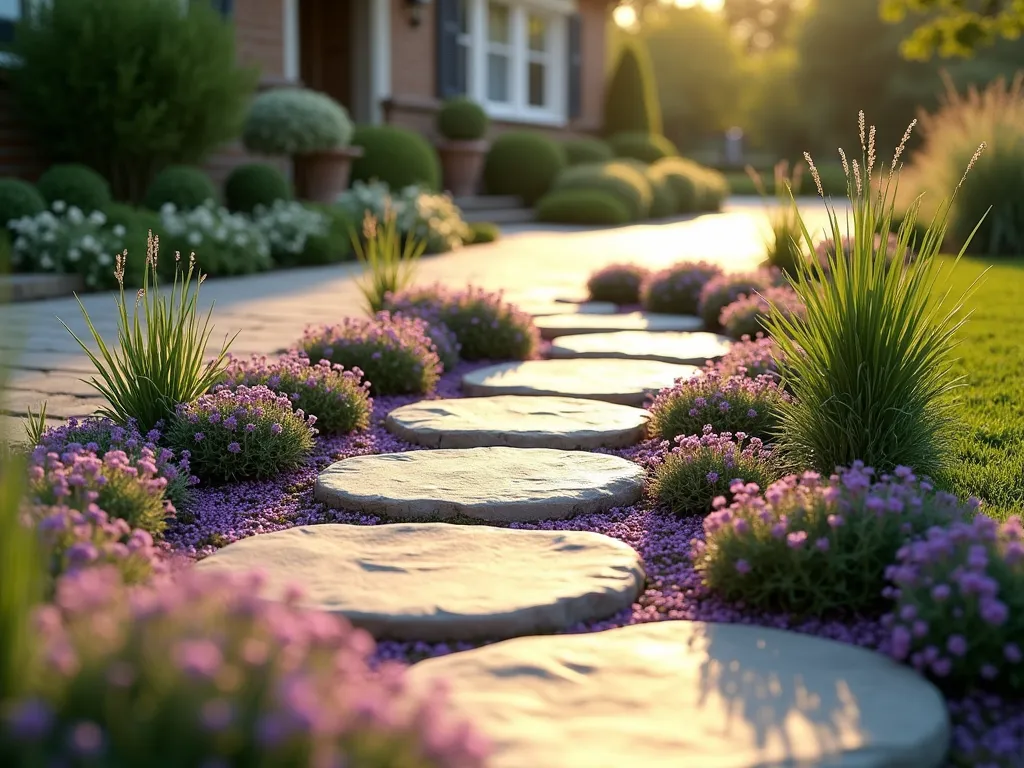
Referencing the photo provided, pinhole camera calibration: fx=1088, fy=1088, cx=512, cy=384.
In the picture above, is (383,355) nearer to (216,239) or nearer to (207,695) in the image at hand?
(207,695)

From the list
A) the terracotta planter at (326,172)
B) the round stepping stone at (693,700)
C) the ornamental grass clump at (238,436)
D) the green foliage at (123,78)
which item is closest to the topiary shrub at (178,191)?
the green foliage at (123,78)

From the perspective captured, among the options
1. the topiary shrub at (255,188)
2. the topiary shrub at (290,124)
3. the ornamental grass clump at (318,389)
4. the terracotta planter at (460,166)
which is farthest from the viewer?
the terracotta planter at (460,166)

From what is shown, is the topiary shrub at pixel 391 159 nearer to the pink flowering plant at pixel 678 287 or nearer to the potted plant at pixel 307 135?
the potted plant at pixel 307 135

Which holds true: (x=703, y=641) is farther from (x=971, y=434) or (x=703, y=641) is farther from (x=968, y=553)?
(x=971, y=434)

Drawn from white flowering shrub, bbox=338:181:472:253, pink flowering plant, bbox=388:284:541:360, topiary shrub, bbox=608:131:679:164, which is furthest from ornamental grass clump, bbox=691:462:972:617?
topiary shrub, bbox=608:131:679:164

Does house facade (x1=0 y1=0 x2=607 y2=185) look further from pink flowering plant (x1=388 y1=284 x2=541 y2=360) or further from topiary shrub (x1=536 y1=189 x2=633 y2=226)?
pink flowering plant (x1=388 y1=284 x2=541 y2=360)

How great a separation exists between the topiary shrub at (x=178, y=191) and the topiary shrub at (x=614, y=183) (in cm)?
672

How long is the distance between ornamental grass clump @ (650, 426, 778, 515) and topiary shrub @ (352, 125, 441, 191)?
878 centimetres

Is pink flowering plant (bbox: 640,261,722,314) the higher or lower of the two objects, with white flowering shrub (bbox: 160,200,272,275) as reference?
lower

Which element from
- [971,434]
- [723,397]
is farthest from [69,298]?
[971,434]

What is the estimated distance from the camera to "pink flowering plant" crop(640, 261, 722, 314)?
5750mm

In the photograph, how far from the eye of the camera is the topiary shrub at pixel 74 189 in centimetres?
717

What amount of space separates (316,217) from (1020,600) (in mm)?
7446

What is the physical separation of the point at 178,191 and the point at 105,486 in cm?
609
